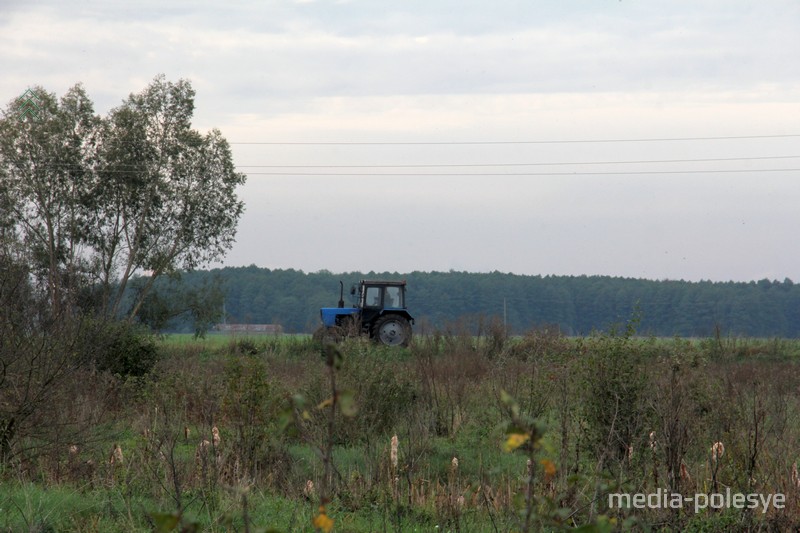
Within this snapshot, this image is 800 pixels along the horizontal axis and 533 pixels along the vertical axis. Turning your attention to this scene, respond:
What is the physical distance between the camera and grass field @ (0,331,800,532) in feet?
20.3

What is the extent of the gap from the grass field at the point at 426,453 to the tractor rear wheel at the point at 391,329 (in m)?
9.37

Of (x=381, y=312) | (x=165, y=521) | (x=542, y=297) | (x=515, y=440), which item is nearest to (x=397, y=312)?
(x=381, y=312)

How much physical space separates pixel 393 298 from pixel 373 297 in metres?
0.62

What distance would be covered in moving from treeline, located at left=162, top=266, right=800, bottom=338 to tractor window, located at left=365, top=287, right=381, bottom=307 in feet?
88.1

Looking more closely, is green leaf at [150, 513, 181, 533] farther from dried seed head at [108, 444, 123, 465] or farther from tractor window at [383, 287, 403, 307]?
tractor window at [383, 287, 403, 307]

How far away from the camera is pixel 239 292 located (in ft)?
203

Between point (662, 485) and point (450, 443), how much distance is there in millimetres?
4972

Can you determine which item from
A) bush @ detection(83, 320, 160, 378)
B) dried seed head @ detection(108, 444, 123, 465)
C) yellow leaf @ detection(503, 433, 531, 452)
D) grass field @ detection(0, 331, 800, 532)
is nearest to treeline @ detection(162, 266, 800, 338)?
bush @ detection(83, 320, 160, 378)

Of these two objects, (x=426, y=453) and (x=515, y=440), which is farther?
(x=426, y=453)

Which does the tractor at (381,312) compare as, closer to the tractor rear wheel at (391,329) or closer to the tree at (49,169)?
the tractor rear wheel at (391,329)

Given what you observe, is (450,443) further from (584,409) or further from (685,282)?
(685,282)

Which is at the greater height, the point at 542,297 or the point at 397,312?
the point at 542,297

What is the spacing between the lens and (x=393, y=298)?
27406mm

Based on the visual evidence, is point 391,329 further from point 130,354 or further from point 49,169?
point 49,169
